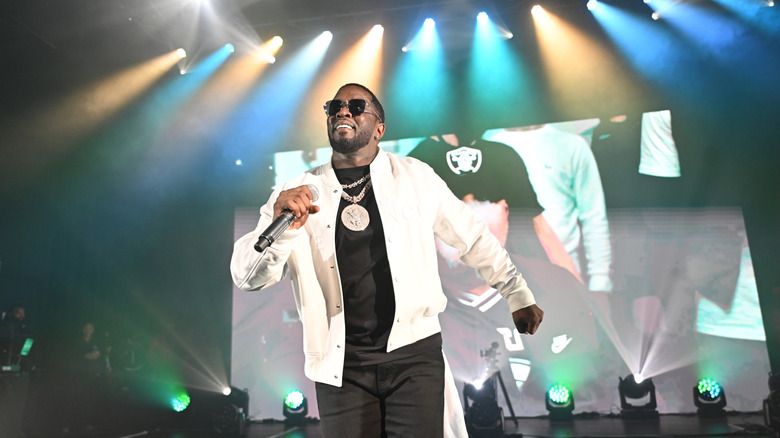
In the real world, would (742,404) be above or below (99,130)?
below

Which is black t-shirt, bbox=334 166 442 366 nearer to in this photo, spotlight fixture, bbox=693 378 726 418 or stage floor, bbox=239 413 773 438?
stage floor, bbox=239 413 773 438

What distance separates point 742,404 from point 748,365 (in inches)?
14.9

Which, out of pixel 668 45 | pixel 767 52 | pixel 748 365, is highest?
pixel 668 45

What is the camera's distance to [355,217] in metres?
1.63

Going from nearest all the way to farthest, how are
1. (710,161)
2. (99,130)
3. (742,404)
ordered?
1. (742,404)
2. (710,161)
3. (99,130)

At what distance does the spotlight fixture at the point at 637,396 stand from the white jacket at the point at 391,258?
401 centimetres

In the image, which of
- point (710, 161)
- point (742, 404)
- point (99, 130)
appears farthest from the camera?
point (99, 130)

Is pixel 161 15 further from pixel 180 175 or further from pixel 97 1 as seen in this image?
pixel 180 175

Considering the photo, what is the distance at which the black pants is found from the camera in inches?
56.6

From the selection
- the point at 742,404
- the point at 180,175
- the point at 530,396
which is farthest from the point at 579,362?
the point at 180,175

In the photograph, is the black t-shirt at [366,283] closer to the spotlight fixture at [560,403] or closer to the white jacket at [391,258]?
the white jacket at [391,258]

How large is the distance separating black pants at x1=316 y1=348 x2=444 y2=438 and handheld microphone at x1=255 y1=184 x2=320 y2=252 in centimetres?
52

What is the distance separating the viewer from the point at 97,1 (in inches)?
194

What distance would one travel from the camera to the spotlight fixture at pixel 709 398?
475cm
